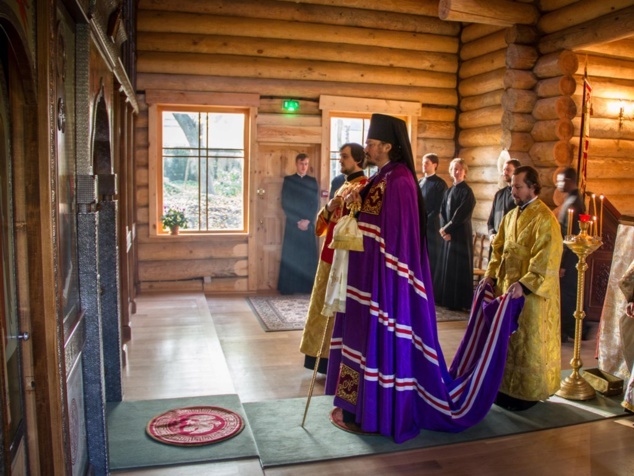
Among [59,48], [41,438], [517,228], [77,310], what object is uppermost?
[59,48]

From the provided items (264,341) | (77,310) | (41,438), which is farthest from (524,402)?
(41,438)

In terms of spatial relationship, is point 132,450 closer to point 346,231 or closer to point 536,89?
point 346,231

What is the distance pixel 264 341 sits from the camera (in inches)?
268

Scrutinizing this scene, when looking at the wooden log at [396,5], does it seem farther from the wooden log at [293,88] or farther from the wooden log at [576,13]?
the wooden log at [576,13]

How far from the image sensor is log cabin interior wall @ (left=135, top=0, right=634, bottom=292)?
8.53 m

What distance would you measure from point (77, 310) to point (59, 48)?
1.36 meters

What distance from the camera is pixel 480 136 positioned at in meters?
9.80

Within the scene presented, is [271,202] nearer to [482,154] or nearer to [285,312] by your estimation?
[285,312]

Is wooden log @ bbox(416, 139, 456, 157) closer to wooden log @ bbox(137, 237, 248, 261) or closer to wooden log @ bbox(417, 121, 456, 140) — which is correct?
wooden log @ bbox(417, 121, 456, 140)

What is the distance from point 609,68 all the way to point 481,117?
187cm

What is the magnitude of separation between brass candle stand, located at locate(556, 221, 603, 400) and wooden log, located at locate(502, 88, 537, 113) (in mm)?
3867

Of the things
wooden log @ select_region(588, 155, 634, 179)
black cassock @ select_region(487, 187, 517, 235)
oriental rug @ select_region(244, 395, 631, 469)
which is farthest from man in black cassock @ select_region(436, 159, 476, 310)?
oriental rug @ select_region(244, 395, 631, 469)

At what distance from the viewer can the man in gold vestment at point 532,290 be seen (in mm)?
4707

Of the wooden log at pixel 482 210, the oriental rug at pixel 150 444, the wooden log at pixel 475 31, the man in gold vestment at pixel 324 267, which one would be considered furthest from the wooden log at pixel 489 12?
the oriental rug at pixel 150 444
